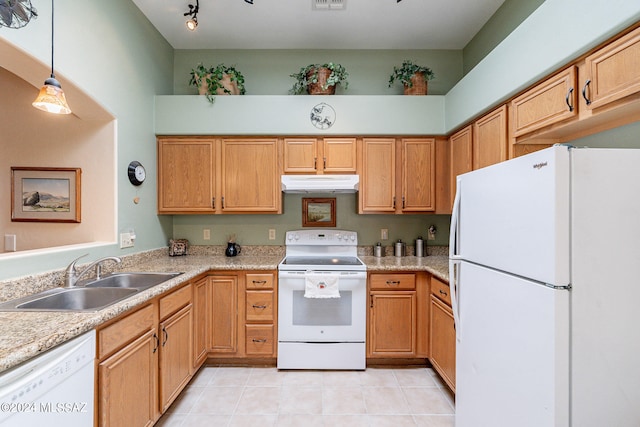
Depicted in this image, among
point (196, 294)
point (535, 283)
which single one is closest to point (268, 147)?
point (196, 294)

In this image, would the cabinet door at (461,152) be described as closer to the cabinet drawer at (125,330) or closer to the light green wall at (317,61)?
the light green wall at (317,61)

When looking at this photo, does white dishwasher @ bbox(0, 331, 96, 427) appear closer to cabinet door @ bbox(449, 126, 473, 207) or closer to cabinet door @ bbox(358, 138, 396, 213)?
cabinet door @ bbox(358, 138, 396, 213)

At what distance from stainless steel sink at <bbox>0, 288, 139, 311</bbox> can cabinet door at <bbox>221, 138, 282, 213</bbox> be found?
50.7 inches

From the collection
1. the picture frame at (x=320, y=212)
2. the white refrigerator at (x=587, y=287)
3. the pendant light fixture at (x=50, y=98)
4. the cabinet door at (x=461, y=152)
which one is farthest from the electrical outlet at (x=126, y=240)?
the cabinet door at (x=461, y=152)

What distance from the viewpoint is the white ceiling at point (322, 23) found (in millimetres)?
2482

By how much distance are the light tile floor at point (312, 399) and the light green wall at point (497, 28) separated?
2.85 metres

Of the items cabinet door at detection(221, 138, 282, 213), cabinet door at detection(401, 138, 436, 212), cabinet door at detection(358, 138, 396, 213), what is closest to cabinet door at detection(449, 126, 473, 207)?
cabinet door at detection(401, 138, 436, 212)

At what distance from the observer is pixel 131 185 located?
8.00 feet

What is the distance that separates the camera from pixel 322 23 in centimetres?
274

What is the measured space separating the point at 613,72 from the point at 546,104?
1.22 ft

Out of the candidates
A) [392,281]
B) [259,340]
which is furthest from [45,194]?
[392,281]

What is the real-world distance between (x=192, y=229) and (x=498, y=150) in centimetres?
289

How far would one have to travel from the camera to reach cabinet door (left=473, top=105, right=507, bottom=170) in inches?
78.2

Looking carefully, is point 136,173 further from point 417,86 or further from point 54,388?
point 417,86
